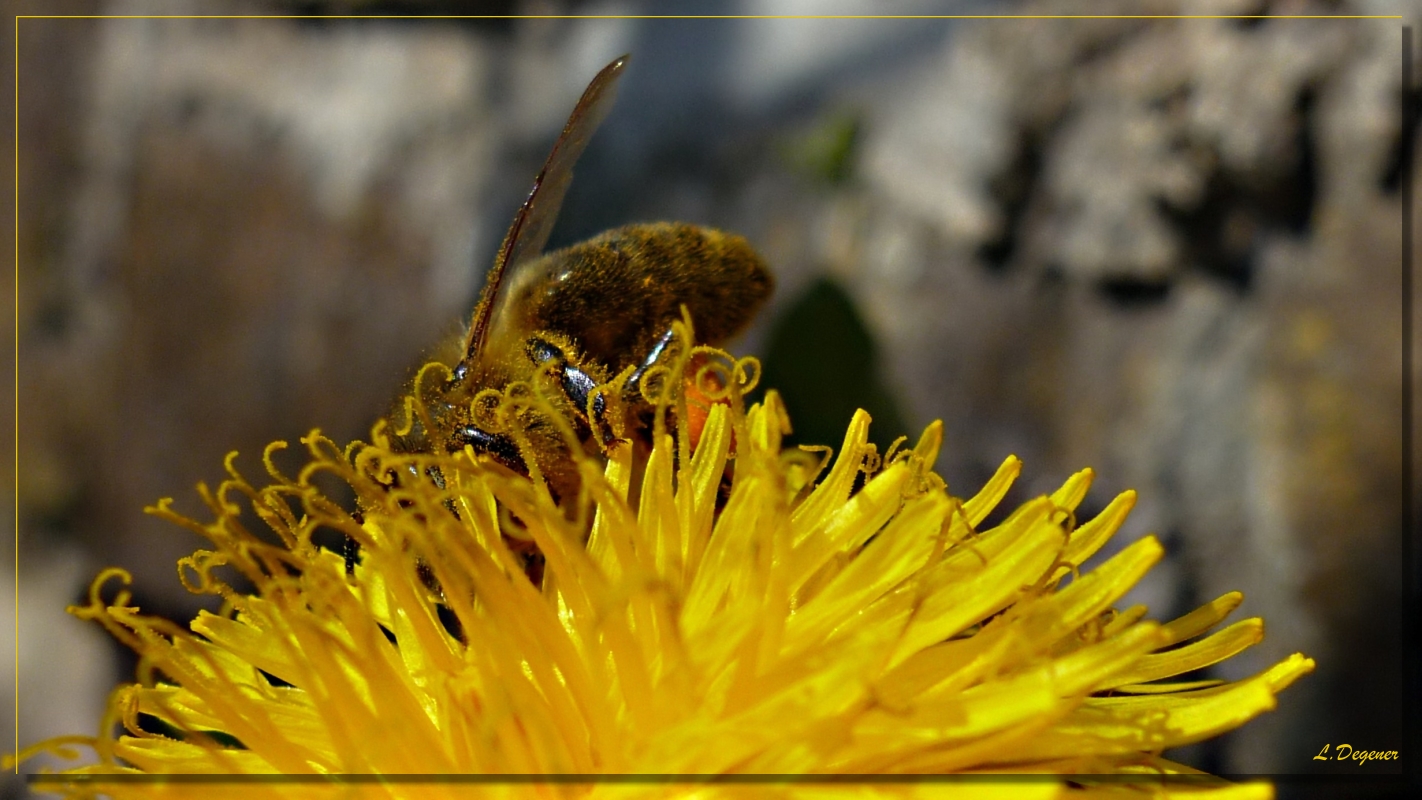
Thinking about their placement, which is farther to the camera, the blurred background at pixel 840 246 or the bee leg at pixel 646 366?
the blurred background at pixel 840 246

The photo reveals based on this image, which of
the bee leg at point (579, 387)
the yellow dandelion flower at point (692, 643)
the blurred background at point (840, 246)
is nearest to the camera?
the yellow dandelion flower at point (692, 643)

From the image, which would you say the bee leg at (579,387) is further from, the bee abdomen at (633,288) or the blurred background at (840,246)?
the blurred background at (840,246)

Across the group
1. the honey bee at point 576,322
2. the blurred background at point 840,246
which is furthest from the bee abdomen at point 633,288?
the blurred background at point 840,246

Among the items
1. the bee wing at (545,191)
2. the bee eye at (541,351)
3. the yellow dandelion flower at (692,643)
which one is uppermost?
the bee wing at (545,191)

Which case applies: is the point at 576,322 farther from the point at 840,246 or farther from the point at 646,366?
the point at 840,246

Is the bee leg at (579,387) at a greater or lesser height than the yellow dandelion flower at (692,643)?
greater

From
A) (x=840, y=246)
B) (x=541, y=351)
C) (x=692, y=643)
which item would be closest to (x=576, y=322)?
(x=541, y=351)

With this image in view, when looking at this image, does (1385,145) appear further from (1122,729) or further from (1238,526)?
(1122,729)
